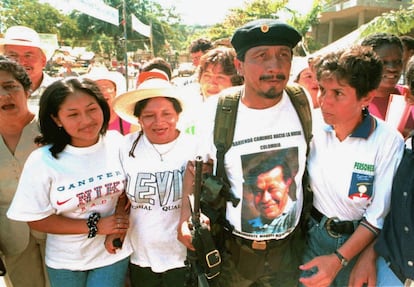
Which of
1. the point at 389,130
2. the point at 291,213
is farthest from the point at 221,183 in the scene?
the point at 389,130

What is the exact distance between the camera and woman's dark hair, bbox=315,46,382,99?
1.63 meters

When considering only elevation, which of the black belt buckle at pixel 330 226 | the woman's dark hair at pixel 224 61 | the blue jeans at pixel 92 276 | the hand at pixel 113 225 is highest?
the woman's dark hair at pixel 224 61

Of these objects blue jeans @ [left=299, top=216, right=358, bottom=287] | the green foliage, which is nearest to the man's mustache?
blue jeans @ [left=299, top=216, right=358, bottom=287]

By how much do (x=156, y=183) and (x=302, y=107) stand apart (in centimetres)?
103

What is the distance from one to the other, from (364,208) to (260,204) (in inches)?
22.5

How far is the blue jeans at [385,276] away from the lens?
1.67 metres

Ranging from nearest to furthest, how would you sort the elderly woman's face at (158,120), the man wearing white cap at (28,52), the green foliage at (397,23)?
1. the elderly woman's face at (158,120)
2. the man wearing white cap at (28,52)
3. the green foliage at (397,23)

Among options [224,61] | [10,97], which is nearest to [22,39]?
[10,97]

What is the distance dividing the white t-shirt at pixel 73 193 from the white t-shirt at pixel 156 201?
0.12m

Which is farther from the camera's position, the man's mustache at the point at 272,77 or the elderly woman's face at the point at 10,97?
the elderly woman's face at the point at 10,97

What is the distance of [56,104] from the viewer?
75.5 inches

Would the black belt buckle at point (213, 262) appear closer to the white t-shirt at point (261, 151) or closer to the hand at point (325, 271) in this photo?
the white t-shirt at point (261, 151)

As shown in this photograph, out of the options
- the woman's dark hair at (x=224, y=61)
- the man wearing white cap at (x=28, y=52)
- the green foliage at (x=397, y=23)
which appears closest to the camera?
the woman's dark hair at (x=224, y=61)

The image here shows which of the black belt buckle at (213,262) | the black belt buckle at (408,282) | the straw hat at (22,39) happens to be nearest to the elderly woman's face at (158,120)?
the black belt buckle at (213,262)
